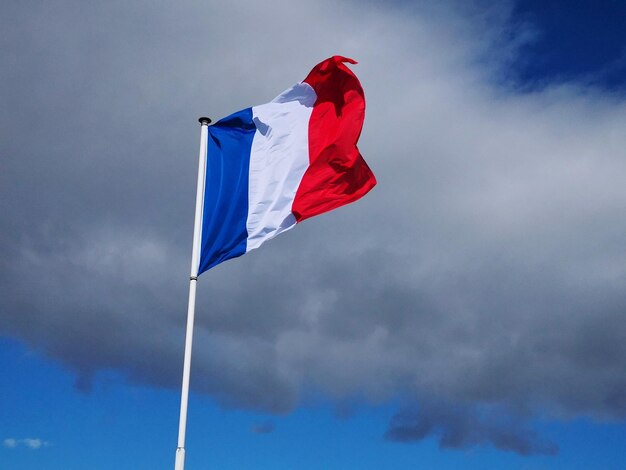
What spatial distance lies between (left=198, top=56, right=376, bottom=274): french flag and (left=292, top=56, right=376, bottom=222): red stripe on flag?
4 centimetres

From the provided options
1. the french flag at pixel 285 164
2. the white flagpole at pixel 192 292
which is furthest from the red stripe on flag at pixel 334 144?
the white flagpole at pixel 192 292

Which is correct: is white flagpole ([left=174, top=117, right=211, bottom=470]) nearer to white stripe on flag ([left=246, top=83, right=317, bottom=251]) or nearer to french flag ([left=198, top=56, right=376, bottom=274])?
french flag ([left=198, top=56, right=376, bottom=274])

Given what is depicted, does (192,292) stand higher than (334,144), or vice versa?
(334,144)

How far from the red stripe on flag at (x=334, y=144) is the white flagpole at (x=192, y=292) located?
3.71m

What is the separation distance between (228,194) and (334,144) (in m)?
4.87

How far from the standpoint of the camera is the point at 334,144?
26.9 metres

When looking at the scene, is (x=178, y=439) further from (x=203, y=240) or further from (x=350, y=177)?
(x=350, y=177)

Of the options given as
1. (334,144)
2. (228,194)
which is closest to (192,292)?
(228,194)

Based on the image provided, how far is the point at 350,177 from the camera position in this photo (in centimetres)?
2672

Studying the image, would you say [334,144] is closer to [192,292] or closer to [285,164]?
[285,164]

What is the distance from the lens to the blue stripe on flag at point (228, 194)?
2319 centimetres

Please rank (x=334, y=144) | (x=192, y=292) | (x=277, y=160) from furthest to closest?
(x=334, y=144), (x=277, y=160), (x=192, y=292)

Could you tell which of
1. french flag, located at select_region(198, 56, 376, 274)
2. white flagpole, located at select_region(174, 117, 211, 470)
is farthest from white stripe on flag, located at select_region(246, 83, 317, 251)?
white flagpole, located at select_region(174, 117, 211, 470)

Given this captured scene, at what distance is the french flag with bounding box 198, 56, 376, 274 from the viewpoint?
78.3 feet
